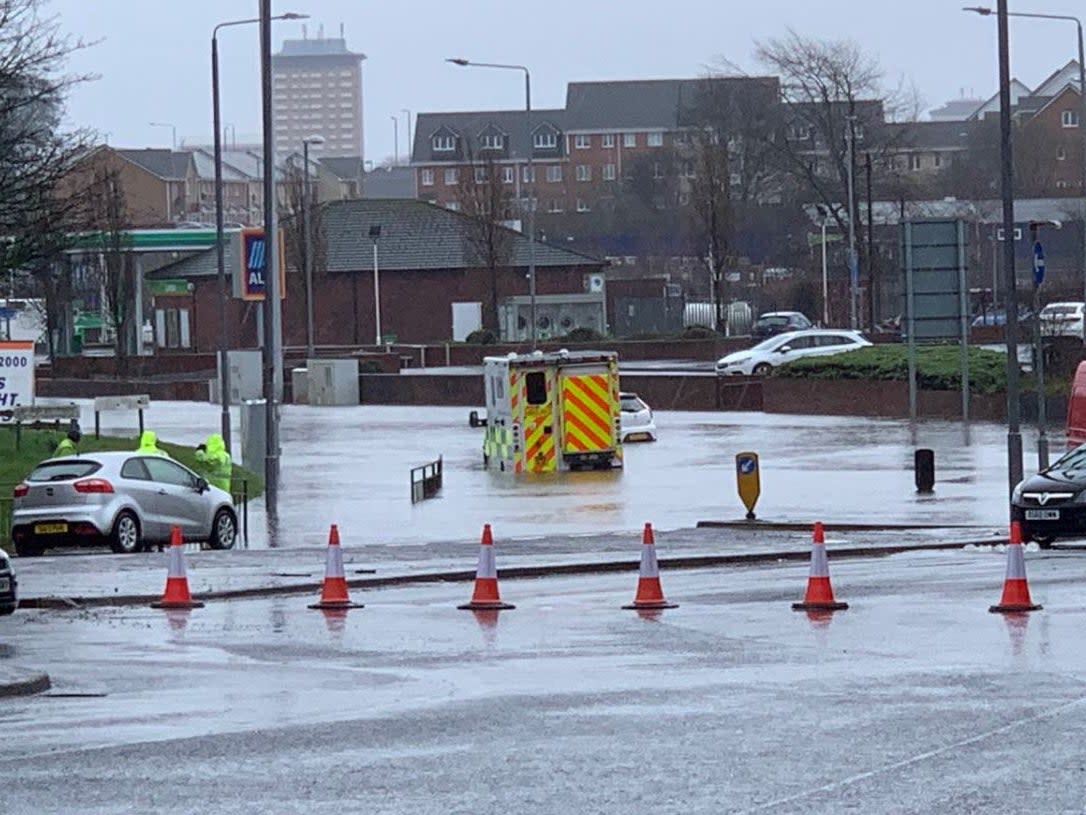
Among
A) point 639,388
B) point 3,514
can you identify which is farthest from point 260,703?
point 639,388

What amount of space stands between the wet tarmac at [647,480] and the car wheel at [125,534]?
1940 mm

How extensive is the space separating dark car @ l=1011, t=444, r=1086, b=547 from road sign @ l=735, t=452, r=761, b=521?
423 centimetres

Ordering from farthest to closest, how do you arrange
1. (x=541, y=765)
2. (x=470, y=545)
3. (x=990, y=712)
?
1. (x=470, y=545)
2. (x=990, y=712)
3. (x=541, y=765)

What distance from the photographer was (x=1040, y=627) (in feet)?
58.6

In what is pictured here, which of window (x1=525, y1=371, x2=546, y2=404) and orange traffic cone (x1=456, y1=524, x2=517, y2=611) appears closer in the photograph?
orange traffic cone (x1=456, y1=524, x2=517, y2=611)

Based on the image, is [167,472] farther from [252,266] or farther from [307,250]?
[307,250]

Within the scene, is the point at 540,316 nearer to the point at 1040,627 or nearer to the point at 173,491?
the point at 173,491

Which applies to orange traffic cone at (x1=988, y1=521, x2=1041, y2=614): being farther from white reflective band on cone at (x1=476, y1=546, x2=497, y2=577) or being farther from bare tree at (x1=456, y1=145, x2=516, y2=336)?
bare tree at (x1=456, y1=145, x2=516, y2=336)

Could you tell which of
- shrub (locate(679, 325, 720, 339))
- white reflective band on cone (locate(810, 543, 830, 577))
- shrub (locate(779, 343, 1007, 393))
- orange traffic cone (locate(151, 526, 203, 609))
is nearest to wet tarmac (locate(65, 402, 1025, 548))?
shrub (locate(779, 343, 1007, 393))

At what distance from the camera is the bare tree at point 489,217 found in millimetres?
86500

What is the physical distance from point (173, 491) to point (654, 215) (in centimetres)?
10722

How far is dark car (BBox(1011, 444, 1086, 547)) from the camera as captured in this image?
92.3 feet

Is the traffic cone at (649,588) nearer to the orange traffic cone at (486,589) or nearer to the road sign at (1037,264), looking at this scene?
the orange traffic cone at (486,589)

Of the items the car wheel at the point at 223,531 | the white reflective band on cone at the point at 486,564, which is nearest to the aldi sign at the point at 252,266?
the car wheel at the point at 223,531
